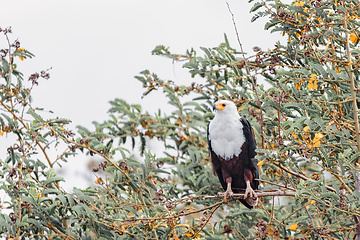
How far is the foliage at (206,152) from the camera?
400cm

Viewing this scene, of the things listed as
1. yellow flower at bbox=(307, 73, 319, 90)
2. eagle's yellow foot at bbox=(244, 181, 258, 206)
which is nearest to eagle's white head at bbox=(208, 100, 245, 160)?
eagle's yellow foot at bbox=(244, 181, 258, 206)

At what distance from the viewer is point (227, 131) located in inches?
197

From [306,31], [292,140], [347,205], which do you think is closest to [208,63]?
[306,31]

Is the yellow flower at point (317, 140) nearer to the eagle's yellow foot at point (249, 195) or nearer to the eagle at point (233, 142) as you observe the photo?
the eagle's yellow foot at point (249, 195)

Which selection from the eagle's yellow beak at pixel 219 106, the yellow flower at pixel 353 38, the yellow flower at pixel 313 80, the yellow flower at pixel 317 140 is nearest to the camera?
the yellow flower at pixel 317 140

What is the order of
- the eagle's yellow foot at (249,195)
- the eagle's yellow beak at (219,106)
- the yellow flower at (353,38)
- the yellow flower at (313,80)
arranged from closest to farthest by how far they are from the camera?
the yellow flower at (313,80) → the yellow flower at (353,38) → the eagle's yellow foot at (249,195) → the eagle's yellow beak at (219,106)

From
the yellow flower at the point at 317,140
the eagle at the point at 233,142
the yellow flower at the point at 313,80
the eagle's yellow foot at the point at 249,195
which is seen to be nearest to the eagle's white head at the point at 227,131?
the eagle at the point at 233,142

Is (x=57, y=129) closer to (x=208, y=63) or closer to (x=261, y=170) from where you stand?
(x=208, y=63)

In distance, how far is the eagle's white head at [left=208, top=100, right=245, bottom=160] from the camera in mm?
5008

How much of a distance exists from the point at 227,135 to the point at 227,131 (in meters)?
0.04

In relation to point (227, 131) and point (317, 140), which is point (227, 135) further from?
point (317, 140)

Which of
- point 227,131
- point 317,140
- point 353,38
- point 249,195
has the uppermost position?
point 353,38

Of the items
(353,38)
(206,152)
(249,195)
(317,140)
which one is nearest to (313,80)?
(317,140)

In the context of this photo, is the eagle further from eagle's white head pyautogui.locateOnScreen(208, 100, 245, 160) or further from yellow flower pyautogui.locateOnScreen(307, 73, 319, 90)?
yellow flower pyautogui.locateOnScreen(307, 73, 319, 90)
